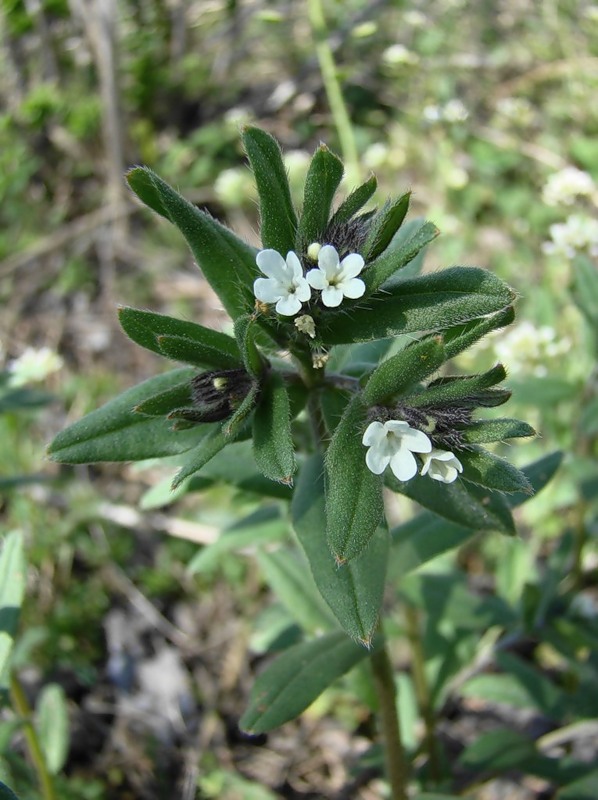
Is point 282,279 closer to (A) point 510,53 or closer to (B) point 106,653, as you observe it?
(B) point 106,653

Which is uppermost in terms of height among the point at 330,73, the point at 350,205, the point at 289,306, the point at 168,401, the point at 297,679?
the point at 350,205

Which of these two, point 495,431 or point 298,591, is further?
point 298,591

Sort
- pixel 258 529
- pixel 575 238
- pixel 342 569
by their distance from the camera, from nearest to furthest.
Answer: pixel 342 569, pixel 258 529, pixel 575 238

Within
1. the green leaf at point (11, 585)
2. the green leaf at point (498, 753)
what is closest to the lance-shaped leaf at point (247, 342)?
the green leaf at point (11, 585)

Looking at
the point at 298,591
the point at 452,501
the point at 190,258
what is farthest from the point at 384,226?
the point at 190,258

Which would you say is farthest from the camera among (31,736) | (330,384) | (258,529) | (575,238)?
(575,238)

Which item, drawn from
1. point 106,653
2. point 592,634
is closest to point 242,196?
point 106,653

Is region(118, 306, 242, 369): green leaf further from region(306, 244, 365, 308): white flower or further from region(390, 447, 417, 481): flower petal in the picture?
region(390, 447, 417, 481): flower petal

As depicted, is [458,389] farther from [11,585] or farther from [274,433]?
[11,585]

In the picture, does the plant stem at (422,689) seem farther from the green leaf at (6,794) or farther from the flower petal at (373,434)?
the green leaf at (6,794)
